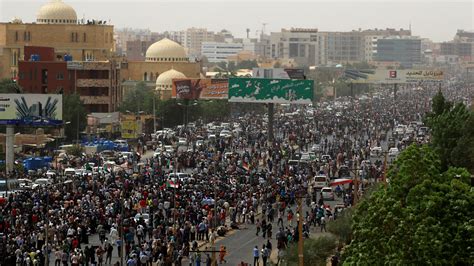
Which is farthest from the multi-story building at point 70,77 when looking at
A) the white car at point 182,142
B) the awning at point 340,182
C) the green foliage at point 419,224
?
the green foliage at point 419,224

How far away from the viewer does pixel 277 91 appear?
7788cm

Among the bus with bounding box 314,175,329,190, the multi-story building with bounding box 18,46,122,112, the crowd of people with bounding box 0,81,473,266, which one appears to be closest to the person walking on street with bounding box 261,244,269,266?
the crowd of people with bounding box 0,81,473,266

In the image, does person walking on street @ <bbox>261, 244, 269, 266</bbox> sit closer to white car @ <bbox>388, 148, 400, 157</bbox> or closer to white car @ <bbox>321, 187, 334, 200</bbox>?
white car @ <bbox>321, 187, 334, 200</bbox>

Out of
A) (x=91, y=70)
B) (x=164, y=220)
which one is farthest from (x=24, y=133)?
(x=164, y=220)

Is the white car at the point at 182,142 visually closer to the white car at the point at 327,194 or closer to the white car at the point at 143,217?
the white car at the point at 327,194

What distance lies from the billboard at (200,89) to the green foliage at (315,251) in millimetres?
56325

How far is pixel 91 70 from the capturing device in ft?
282

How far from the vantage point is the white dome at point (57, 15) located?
10150 centimetres

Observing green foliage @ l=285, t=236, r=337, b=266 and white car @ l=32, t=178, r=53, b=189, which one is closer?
green foliage @ l=285, t=236, r=337, b=266

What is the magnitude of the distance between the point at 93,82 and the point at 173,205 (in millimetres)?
43544

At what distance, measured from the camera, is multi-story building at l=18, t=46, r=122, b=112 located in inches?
3243

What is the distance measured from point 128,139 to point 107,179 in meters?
24.7

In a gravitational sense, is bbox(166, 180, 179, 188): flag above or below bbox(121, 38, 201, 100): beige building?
below

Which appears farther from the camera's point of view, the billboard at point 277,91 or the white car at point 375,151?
the billboard at point 277,91
